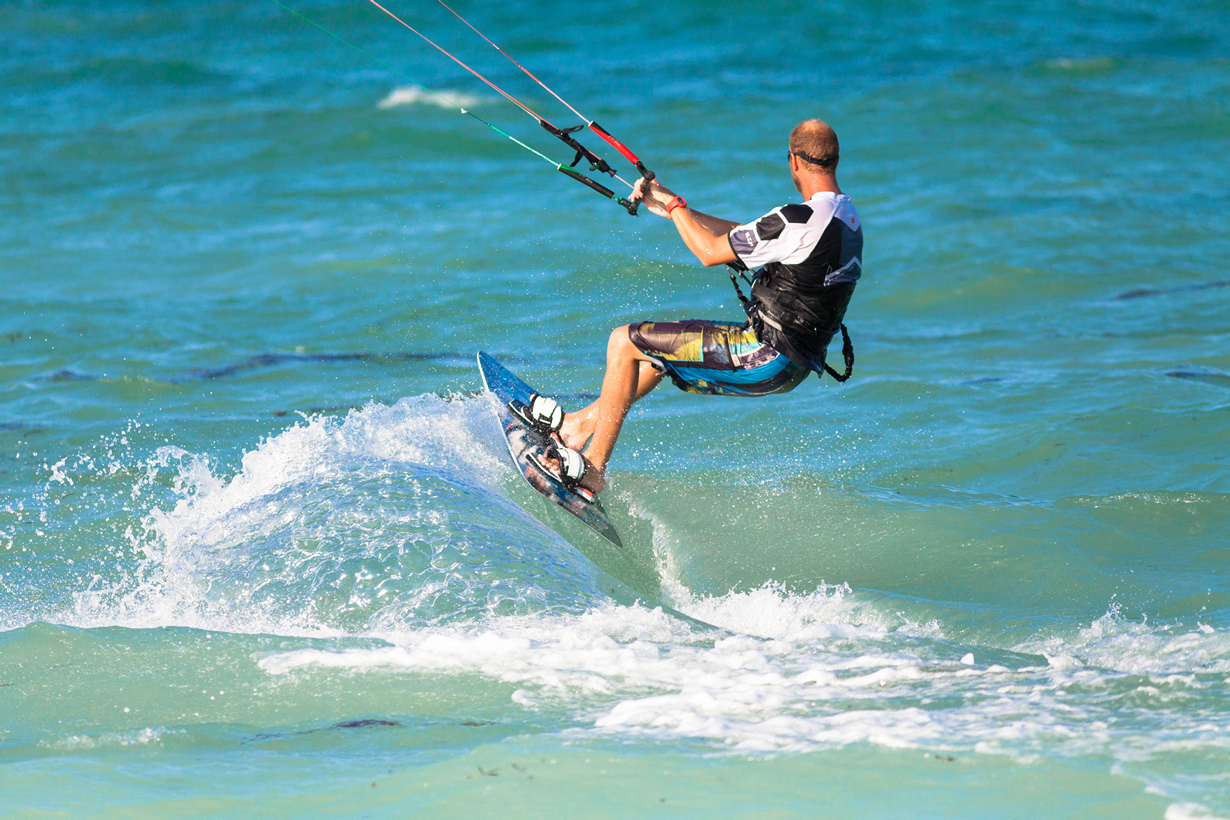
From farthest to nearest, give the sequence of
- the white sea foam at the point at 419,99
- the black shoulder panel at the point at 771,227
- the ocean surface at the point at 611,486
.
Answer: the white sea foam at the point at 419,99 < the black shoulder panel at the point at 771,227 < the ocean surface at the point at 611,486

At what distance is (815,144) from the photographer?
16.9 feet

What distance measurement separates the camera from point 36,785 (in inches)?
132

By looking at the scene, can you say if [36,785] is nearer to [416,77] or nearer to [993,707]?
[993,707]

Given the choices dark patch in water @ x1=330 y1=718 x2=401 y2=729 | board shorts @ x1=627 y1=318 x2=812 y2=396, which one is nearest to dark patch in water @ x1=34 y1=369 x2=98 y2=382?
board shorts @ x1=627 y1=318 x2=812 y2=396

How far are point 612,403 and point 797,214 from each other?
4.63 feet

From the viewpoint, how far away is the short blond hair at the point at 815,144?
5.14 m

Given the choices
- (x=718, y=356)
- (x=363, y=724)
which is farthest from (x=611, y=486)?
(x=363, y=724)

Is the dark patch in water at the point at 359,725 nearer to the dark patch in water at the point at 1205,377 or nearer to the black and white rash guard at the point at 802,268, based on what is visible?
the black and white rash guard at the point at 802,268

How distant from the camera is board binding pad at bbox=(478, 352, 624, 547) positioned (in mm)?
6004

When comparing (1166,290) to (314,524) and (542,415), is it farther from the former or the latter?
(314,524)

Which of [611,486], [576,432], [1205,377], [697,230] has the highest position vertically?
[697,230]

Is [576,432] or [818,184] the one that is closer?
[818,184]

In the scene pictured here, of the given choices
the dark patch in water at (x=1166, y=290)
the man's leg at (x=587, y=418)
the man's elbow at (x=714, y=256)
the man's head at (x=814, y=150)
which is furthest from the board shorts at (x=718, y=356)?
the dark patch in water at (x=1166, y=290)

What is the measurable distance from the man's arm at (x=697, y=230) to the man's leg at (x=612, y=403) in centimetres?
66
